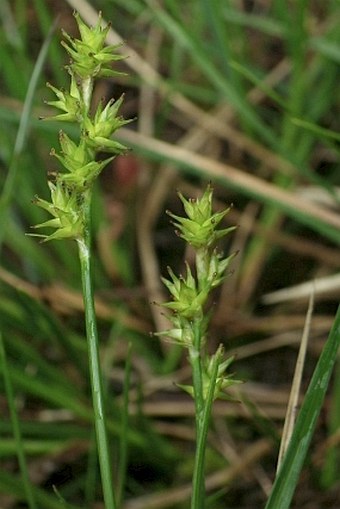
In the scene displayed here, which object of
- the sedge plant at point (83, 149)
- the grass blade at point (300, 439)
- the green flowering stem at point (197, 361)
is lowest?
the grass blade at point (300, 439)

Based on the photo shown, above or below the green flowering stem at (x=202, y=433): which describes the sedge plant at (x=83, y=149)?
above

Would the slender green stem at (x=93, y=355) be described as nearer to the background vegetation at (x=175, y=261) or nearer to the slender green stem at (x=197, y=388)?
the slender green stem at (x=197, y=388)

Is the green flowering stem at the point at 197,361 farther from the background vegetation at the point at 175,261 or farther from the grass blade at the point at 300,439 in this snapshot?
the background vegetation at the point at 175,261

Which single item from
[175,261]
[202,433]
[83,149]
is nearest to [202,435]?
[202,433]

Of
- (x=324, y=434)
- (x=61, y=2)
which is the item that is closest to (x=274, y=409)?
(x=324, y=434)

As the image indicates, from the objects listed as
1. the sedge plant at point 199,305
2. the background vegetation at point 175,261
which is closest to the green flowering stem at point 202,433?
the sedge plant at point 199,305

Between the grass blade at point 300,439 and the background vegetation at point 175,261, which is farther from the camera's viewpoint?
the background vegetation at point 175,261
